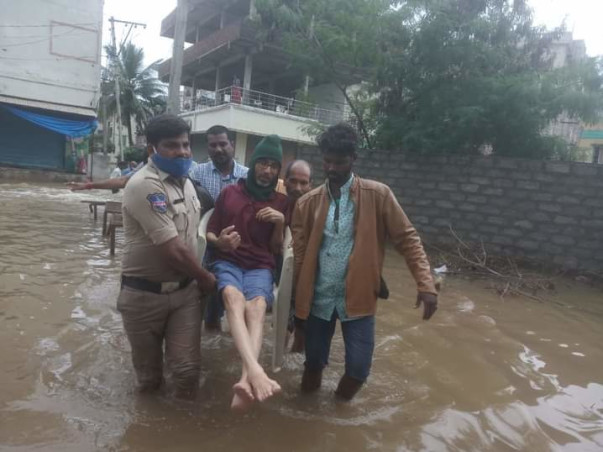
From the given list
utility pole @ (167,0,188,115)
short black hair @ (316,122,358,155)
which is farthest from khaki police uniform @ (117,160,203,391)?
utility pole @ (167,0,188,115)

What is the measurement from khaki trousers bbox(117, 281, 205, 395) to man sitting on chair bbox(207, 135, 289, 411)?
0.83 feet

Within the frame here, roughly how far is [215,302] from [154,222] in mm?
1957

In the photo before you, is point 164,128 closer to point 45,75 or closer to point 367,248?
point 367,248

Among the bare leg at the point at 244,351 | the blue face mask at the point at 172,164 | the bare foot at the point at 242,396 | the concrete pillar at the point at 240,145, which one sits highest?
the concrete pillar at the point at 240,145

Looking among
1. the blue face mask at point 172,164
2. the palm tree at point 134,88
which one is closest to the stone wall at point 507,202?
the blue face mask at point 172,164

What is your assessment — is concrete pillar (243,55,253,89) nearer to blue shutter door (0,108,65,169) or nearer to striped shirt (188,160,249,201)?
blue shutter door (0,108,65,169)

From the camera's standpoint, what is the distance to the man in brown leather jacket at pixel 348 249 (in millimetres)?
3211

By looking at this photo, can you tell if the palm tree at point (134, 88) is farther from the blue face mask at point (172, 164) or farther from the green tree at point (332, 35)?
the blue face mask at point (172, 164)

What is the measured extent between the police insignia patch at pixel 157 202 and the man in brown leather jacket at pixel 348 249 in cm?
91

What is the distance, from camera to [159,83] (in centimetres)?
3550

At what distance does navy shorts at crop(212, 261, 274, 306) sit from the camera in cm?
331

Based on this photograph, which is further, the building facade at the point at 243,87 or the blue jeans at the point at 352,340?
the building facade at the point at 243,87

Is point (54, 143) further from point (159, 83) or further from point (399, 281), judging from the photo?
point (399, 281)

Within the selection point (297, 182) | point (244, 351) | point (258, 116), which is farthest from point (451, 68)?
point (258, 116)
